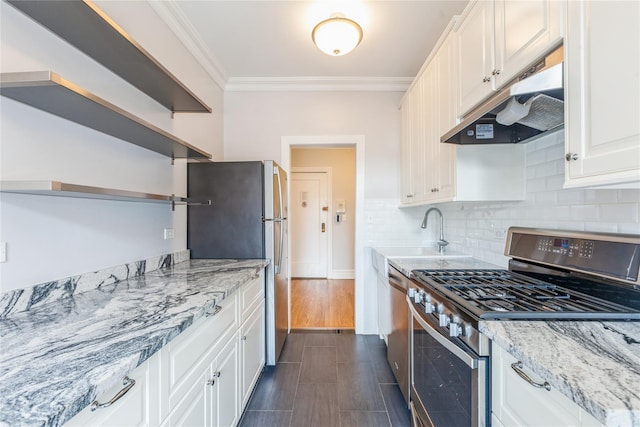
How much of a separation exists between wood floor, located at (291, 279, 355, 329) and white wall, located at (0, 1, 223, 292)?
6.24ft

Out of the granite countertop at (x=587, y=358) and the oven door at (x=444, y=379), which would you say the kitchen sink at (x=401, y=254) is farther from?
the granite countertop at (x=587, y=358)

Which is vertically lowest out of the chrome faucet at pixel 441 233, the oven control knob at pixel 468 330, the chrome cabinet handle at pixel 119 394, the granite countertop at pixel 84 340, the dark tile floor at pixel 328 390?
the dark tile floor at pixel 328 390

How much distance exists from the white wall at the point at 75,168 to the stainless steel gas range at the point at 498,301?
165 centimetres

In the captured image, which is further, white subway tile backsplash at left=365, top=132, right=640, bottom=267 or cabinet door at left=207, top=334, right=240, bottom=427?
cabinet door at left=207, top=334, right=240, bottom=427

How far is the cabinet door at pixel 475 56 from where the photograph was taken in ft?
4.47

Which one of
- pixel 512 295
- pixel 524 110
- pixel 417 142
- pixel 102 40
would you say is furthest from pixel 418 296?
pixel 102 40

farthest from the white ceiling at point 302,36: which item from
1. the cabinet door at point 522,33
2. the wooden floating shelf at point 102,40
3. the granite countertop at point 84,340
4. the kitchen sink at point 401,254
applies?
the granite countertop at point 84,340

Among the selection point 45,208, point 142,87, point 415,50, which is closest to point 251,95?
point 142,87

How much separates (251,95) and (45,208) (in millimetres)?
2305

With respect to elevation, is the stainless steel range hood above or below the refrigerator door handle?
above

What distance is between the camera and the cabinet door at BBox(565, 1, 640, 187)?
736 mm

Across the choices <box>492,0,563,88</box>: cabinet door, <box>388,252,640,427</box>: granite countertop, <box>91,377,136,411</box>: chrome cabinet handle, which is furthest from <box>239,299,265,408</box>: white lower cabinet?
<box>492,0,563,88</box>: cabinet door

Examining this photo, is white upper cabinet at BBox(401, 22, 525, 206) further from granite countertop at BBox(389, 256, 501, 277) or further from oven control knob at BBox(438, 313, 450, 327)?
oven control knob at BBox(438, 313, 450, 327)

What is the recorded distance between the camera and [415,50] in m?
2.45
